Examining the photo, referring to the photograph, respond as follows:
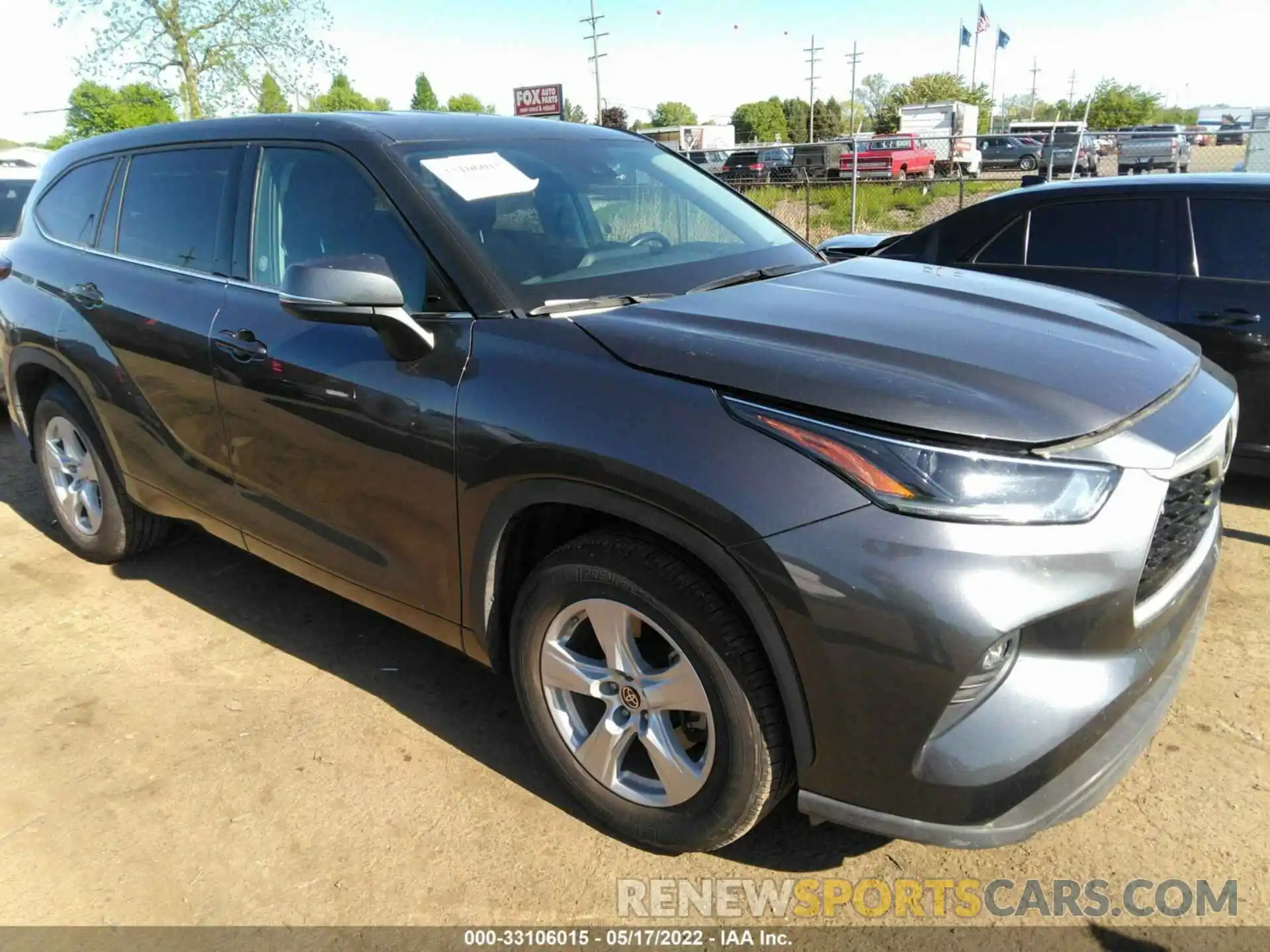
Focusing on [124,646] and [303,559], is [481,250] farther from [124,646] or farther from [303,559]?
[124,646]

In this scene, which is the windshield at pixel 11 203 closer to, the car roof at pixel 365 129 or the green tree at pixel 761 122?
the car roof at pixel 365 129

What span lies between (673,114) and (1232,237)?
352 ft

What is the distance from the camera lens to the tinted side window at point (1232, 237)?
4.31m

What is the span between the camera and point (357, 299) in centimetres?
232

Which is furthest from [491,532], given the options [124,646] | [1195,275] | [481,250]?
[1195,275]

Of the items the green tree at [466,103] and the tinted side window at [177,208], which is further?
the green tree at [466,103]

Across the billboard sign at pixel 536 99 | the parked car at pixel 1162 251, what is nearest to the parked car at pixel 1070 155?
the parked car at pixel 1162 251

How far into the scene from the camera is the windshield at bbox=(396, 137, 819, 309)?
2592mm

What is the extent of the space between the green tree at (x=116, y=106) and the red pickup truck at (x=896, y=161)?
21063 millimetres

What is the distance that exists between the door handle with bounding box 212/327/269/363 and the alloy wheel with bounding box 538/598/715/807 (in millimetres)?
1365

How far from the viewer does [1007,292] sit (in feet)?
9.11

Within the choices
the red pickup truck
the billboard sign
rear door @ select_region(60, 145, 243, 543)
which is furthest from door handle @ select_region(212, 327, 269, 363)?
the billboard sign

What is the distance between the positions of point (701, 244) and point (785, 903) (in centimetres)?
200

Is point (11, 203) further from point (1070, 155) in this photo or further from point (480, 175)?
point (1070, 155)
